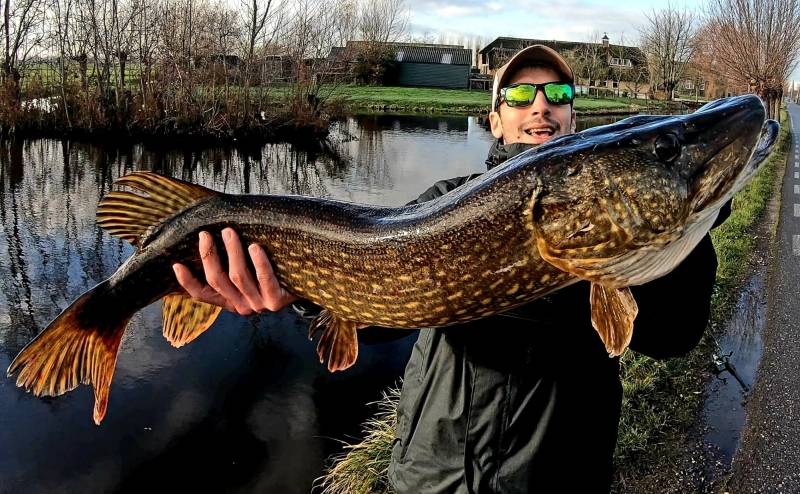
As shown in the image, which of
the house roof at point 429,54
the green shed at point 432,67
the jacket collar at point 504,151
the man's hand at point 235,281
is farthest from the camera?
the house roof at point 429,54

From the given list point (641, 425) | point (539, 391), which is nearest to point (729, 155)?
point (539, 391)

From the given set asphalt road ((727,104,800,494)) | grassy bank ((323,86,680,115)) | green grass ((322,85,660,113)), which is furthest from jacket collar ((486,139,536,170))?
green grass ((322,85,660,113))

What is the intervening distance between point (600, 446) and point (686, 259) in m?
0.56

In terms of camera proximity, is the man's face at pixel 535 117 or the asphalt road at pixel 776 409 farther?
the asphalt road at pixel 776 409

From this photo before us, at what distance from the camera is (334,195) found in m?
11.4

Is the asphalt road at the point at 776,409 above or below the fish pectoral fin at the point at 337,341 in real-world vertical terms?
below

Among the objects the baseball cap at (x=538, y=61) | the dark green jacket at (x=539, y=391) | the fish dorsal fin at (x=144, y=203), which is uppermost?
the baseball cap at (x=538, y=61)

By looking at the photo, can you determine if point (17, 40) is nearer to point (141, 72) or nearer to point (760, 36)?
point (141, 72)

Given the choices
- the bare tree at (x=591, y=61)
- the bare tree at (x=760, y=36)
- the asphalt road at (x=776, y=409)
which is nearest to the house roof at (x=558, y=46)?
the bare tree at (x=591, y=61)

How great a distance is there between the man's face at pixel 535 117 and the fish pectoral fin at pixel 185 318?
1.34 m

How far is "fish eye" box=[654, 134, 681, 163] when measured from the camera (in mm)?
1351

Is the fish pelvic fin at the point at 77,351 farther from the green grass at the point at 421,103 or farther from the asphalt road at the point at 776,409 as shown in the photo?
the green grass at the point at 421,103

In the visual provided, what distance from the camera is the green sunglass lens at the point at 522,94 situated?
2361 millimetres

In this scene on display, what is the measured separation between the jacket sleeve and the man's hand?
1.04 m
